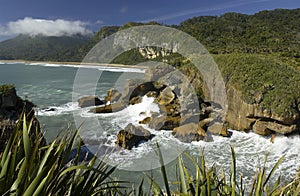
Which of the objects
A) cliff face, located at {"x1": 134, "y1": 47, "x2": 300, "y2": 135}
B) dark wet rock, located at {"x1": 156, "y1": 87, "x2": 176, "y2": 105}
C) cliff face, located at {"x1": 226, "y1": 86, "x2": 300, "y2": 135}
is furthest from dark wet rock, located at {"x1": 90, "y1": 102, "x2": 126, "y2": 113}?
cliff face, located at {"x1": 226, "y1": 86, "x2": 300, "y2": 135}

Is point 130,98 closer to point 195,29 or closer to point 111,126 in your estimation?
point 111,126

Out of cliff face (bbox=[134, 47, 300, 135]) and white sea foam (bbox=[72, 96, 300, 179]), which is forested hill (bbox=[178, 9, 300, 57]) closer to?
cliff face (bbox=[134, 47, 300, 135])

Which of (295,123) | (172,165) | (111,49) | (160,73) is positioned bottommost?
(172,165)

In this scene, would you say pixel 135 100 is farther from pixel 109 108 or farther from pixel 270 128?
pixel 270 128

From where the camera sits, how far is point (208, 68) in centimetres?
1555

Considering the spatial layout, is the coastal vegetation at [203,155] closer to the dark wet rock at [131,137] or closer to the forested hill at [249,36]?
the forested hill at [249,36]

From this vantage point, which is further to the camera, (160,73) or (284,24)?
(284,24)

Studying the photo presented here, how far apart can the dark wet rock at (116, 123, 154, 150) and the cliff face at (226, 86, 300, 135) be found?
14.1 feet

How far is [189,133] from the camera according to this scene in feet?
33.6

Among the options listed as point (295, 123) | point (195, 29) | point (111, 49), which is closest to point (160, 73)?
point (295, 123)

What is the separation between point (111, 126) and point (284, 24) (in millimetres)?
45107

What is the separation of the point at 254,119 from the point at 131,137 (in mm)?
5798

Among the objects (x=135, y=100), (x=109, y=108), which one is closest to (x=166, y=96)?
(x=135, y=100)

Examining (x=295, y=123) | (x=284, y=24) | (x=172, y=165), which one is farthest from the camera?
(x=284, y=24)
